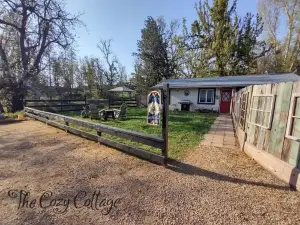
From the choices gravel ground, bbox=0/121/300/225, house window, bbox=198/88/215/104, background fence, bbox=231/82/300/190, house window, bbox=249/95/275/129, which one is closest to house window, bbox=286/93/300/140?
background fence, bbox=231/82/300/190

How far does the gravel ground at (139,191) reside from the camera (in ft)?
7.63

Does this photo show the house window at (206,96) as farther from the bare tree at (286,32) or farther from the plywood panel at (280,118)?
the bare tree at (286,32)

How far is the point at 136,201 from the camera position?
2.65 meters

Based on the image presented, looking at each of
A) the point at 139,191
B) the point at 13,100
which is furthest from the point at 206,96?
the point at 13,100

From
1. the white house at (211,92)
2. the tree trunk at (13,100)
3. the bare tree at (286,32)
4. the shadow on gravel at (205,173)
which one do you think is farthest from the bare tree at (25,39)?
the bare tree at (286,32)

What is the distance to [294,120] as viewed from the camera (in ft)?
9.96

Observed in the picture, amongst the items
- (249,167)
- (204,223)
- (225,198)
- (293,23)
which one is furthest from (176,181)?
(293,23)

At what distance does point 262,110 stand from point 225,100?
10486 mm

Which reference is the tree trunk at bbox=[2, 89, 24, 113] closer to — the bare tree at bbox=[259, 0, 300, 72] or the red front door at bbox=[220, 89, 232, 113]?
the red front door at bbox=[220, 89, 232, 113]

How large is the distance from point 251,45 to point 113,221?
24561 millimetres

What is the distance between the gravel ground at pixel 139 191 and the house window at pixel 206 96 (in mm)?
10357

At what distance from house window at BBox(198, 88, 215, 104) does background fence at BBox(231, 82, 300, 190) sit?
997 cm

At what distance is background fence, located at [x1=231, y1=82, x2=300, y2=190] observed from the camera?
3002 millimetres

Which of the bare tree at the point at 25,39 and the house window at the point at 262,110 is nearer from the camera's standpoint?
the house window at the point at 262,110
